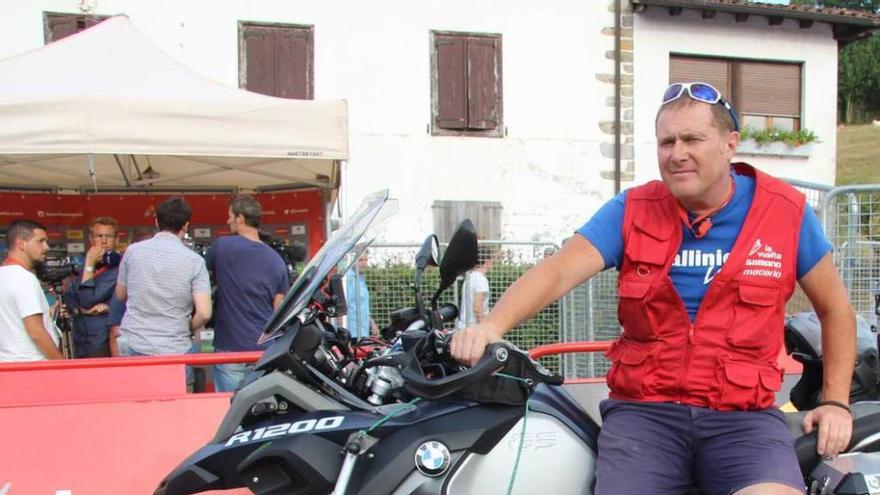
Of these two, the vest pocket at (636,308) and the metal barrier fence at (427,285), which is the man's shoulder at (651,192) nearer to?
the vest pocket at (636,308)

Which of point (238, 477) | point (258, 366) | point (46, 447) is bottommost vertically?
point (46, 447)

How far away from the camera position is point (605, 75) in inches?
545

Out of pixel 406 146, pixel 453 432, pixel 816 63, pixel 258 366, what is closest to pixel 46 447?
pixel 258 366

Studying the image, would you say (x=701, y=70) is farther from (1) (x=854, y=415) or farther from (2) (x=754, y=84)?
(1) (x=854, y=415)

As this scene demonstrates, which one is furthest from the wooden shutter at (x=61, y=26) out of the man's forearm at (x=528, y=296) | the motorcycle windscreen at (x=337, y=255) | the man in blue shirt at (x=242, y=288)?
the man's forearm at (x=528, y=296)

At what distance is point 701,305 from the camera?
2.37 meters

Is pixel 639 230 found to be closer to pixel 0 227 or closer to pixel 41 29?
pixel 0 227

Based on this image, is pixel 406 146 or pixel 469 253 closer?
pixel 469 253

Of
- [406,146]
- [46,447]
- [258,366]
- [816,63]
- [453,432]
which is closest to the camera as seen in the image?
[453,432]

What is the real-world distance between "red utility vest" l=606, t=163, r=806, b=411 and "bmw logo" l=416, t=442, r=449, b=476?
24.8 inches

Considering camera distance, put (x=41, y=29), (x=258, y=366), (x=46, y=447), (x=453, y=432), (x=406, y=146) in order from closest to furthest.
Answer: (x=453, y=432) < (x=258, y=366) < (x=46, y=447) < (x=41, y=29) < (x=406, y=146)

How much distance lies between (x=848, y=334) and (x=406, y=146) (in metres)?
11.1

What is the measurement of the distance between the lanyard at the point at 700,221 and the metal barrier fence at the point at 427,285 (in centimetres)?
463

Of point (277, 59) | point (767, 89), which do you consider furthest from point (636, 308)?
point (767, 89)
